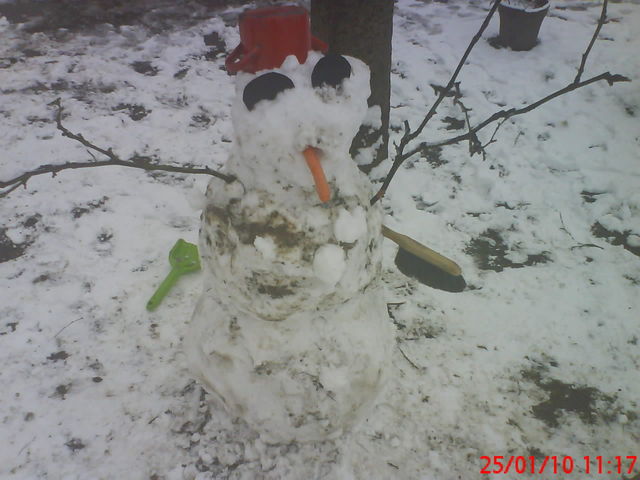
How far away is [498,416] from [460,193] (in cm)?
131

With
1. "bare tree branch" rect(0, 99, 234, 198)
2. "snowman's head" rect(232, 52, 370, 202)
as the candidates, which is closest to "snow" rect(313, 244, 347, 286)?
"snowman's head" rect(232, 52, 370, 202)

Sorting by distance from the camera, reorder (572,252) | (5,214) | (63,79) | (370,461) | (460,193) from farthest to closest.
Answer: (63,79) → (460,193) → (5,214) → (572,252) → (370,461)

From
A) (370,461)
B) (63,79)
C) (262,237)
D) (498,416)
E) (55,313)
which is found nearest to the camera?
(262,237)

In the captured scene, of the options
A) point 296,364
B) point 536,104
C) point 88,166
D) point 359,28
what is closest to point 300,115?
point 88,166

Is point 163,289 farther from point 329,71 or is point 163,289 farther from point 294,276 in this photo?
point 329,71

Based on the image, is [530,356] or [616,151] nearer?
[530,356]

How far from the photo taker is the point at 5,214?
246 centimetres

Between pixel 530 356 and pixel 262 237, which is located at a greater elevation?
pixel 262 237

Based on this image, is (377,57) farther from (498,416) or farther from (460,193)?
(498,416)

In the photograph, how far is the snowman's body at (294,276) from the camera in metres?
1.04

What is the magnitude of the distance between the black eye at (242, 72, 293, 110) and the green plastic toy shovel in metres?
1.30

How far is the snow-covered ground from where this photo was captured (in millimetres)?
1630

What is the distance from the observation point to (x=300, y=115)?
1.00 m

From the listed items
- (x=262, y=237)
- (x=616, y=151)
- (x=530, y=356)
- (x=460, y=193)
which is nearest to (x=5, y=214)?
(x=262, y=237)
